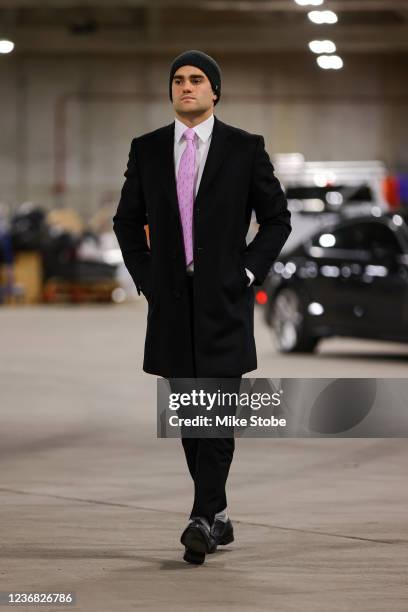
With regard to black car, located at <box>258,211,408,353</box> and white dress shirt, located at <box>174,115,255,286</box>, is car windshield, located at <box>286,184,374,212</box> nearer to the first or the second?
black car, located at <box>258,211,408,353</box>

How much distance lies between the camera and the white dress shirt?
6.68m

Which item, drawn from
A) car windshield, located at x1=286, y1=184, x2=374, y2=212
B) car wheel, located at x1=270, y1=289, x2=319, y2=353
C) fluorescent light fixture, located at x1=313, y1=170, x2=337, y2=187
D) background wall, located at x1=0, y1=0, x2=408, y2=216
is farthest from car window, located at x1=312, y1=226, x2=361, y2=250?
background wall, located at x1=0, y1=0, x2=408, y2=216

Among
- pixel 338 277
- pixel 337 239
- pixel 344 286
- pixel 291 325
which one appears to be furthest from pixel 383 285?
pixel 291 325

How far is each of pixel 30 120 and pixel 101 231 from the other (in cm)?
951

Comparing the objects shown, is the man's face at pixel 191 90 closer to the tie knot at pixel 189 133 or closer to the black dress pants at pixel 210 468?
the tie knot at pixel 189 133

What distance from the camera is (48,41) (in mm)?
45219

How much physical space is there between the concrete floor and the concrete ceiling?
27.6 m

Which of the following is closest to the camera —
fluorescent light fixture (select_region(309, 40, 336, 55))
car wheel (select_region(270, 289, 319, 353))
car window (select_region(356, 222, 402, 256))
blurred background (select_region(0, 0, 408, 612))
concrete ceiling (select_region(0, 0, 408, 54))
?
blurred background (select_region(0, 0, 408, 612))

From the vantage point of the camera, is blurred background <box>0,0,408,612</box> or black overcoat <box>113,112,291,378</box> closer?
black overcoat <box>113,112,291,378</box>

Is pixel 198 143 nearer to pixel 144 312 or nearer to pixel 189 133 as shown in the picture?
pixel 189 133

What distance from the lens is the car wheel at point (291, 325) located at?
19609 millimetres

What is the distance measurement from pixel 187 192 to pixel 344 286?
12338 mm

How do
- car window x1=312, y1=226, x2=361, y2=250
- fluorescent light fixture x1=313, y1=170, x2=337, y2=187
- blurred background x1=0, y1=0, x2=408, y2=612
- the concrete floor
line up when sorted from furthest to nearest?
1. fluorescent light fixture x1=313, y1=170, x2=337, y2=187
2. car window x1=312, y1=226, x2=361, y2=250
3. blurred background x1=0, y1=0, x2=408, y2=612
4. the concrete floor

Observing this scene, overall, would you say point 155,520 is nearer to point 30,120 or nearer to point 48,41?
point 48,41
